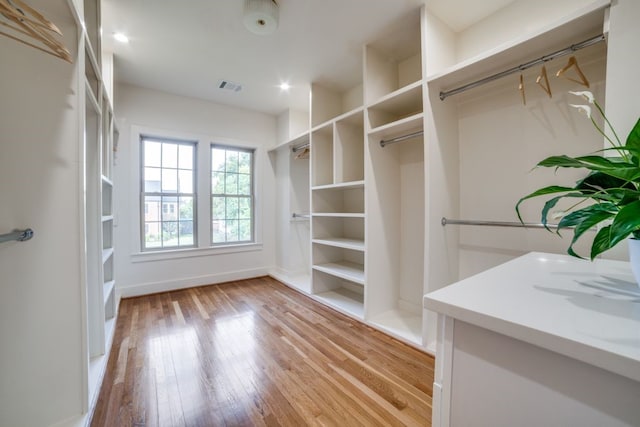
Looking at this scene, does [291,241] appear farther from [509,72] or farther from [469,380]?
[469,380]

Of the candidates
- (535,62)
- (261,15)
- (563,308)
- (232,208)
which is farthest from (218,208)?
(563,308)

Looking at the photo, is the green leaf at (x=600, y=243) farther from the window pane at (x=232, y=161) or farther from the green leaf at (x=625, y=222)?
the window pane at (x=232, y=161)

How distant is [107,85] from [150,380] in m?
2.61

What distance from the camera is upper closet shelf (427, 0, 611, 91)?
1.29m

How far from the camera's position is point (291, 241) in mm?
4035

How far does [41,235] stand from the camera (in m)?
1.20

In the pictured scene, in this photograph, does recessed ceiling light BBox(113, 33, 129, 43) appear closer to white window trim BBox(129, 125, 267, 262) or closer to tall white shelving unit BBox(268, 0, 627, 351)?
white window trim BBox(129, 125, 267, 262)

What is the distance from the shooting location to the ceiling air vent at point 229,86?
3219 millimetres

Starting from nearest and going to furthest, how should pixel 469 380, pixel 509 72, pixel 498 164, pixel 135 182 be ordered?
pixel 469 380
pixel 509 72
pixel 498 164
pixel 135 182

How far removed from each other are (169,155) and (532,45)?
4.04 m

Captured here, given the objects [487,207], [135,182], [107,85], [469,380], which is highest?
[107,85]

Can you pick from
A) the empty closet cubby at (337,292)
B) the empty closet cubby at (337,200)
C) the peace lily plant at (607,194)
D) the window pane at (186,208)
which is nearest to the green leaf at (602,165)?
the peace lily plant at (607,194)

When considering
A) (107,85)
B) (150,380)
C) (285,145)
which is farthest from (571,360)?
(285,145)

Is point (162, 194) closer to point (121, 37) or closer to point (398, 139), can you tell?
point (121, 37)
